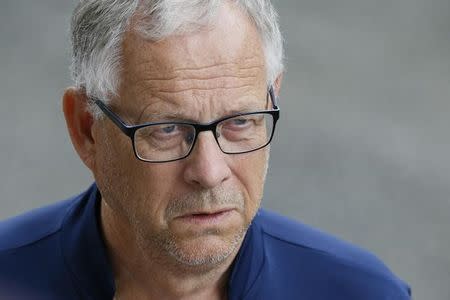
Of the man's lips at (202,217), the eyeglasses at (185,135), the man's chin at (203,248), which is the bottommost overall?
the man's chin at (203,248)

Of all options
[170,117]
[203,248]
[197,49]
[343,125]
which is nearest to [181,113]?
[170,117]

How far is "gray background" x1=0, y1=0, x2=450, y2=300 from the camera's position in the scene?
542 cm

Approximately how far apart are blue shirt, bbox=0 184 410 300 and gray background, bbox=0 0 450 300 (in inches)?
89.2

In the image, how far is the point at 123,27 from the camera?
8.13 ft

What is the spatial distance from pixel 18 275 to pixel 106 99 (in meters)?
0.51

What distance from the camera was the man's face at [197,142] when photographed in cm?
244

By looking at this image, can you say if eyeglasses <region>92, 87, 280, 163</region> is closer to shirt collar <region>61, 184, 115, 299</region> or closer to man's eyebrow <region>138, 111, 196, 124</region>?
man's eyebrow <region>138, 111, 196, 124</region>

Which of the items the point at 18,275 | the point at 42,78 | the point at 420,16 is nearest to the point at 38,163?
the point at 42,78

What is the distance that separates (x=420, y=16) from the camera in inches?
268

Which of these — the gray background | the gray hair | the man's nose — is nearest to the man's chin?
the man's nose

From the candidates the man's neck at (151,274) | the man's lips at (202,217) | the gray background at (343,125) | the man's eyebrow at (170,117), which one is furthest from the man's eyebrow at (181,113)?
the gray background at (343,125)

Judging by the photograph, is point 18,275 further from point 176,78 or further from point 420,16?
point 420,16

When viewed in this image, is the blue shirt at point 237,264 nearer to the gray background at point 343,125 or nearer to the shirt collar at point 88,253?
the shirt collar at point 88,253

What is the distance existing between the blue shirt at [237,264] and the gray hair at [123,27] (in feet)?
1.20
